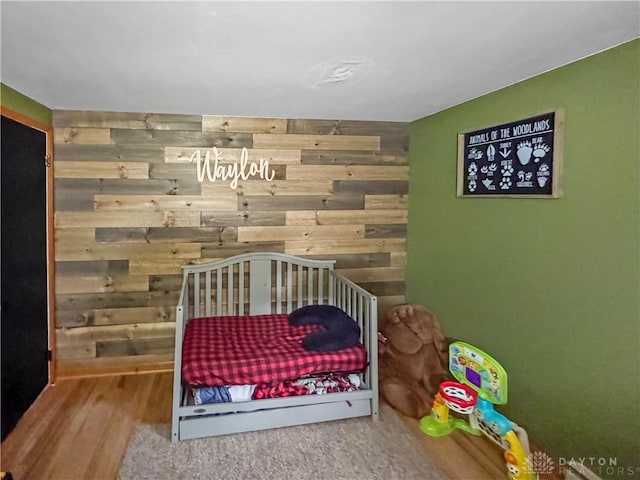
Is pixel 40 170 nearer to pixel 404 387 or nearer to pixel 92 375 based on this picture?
pixel 92 375

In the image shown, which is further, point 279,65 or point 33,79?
point 33,79

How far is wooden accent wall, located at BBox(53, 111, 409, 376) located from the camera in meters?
3.11

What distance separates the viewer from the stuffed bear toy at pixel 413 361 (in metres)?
2.74

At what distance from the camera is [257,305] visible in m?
3.40

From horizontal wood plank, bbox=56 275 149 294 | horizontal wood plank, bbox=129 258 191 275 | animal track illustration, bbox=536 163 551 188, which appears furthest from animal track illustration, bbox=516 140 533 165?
horizontal wood plank, bbox=56 275 149 294

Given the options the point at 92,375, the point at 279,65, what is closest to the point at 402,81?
the point at 279,65

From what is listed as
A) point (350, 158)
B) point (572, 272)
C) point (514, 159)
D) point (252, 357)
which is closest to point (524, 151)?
point (514, 159)

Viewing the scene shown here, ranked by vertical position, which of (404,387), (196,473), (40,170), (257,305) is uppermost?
(40,170)

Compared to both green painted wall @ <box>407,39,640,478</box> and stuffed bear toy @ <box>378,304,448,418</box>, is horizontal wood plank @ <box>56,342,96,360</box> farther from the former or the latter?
green painted wall @ <box>407,39,640,478</box>

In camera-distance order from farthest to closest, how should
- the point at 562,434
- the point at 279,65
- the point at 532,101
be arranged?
the point at 532,101 < the point at 562,434 < the point at 279,65

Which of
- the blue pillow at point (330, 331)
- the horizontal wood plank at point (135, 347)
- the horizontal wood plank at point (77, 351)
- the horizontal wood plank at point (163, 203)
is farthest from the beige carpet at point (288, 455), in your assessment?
the horizontal wood plank at point (163, 203)

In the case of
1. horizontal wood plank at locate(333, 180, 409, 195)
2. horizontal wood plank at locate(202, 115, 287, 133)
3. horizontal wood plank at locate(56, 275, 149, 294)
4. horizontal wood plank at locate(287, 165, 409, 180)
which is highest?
horizontal wood plank at locate(202, 115, 287, 133)

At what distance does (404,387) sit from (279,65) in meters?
2.13

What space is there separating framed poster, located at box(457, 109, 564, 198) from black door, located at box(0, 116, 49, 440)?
2.81 meters
